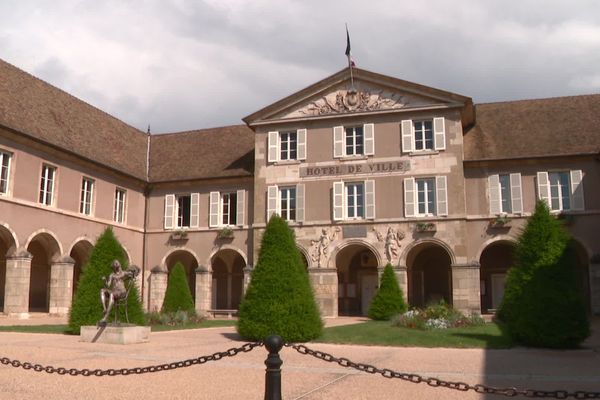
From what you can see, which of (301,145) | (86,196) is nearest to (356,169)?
(301,145)

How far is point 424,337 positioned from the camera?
1525 centimetres

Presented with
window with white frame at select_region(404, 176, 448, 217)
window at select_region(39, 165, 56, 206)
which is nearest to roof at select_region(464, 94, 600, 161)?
window with white frame at select_region(404, 176, 448, 217)

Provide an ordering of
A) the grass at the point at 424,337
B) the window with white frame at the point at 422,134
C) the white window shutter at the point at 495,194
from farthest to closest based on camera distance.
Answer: the window with white frame at the point at 422,134 → the white window shutter at the point at 495,194 → the grass at the point at 424,337

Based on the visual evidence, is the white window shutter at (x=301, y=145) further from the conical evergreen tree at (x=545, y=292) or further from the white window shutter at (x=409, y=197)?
the conical evergreen tree at (x=545, y=292)

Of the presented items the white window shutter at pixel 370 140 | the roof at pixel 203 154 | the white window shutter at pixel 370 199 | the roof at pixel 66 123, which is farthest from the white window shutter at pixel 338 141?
the roof at pixel 66 123

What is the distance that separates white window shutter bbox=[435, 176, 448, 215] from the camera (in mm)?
25172

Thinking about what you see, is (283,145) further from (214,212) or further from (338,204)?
(214,212)

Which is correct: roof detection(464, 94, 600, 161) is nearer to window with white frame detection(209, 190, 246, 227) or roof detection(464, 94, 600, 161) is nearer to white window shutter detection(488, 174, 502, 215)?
white window shutter detection(488, 174, 502, 215)

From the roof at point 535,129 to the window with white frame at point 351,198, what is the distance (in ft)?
14.6

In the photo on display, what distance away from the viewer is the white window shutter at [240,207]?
28750 millimetres

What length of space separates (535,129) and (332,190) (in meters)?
9.21

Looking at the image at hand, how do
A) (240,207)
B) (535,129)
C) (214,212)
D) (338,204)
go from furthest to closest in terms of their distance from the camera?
(214,212) < (240,207) < (535,129) < (338,204)

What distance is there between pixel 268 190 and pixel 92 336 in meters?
14.3

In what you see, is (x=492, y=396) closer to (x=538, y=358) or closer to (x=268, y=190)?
(x=538, y=358)
